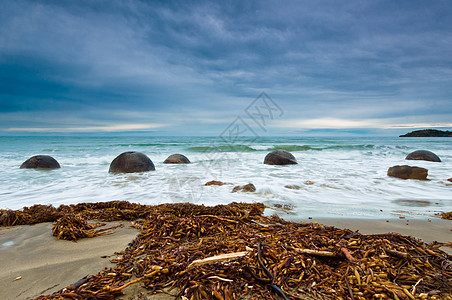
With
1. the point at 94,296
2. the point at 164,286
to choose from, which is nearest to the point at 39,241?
the point at 94,296

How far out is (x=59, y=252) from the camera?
230 cm

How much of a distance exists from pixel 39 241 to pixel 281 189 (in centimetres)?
498

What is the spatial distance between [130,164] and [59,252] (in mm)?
6522

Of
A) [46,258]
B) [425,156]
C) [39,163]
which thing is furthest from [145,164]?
[425,156]

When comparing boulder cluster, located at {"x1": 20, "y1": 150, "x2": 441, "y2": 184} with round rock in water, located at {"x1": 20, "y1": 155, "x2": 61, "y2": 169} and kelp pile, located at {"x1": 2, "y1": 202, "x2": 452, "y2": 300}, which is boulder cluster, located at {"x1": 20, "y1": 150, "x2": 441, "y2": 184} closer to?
round rock in water, located at {"x1": 20, "y1": 155, "x2": 61, "y2": 169}

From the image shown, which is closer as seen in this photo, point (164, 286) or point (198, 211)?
point (164, 286)

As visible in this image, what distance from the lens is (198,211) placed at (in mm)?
3309

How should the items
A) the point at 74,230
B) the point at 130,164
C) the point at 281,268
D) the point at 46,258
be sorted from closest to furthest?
the point at 281,268, the point at 46,258, the point at 74,230, the point at 130,164

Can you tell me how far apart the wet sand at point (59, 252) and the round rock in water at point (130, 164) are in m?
5.43

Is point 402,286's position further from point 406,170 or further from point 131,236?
point 406,170

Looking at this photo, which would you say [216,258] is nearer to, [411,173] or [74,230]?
[74,230]

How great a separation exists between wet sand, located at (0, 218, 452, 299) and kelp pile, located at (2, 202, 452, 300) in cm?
17

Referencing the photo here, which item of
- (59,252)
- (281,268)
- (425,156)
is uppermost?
(281,268)

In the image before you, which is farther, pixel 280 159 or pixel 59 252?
pixel 280 159
